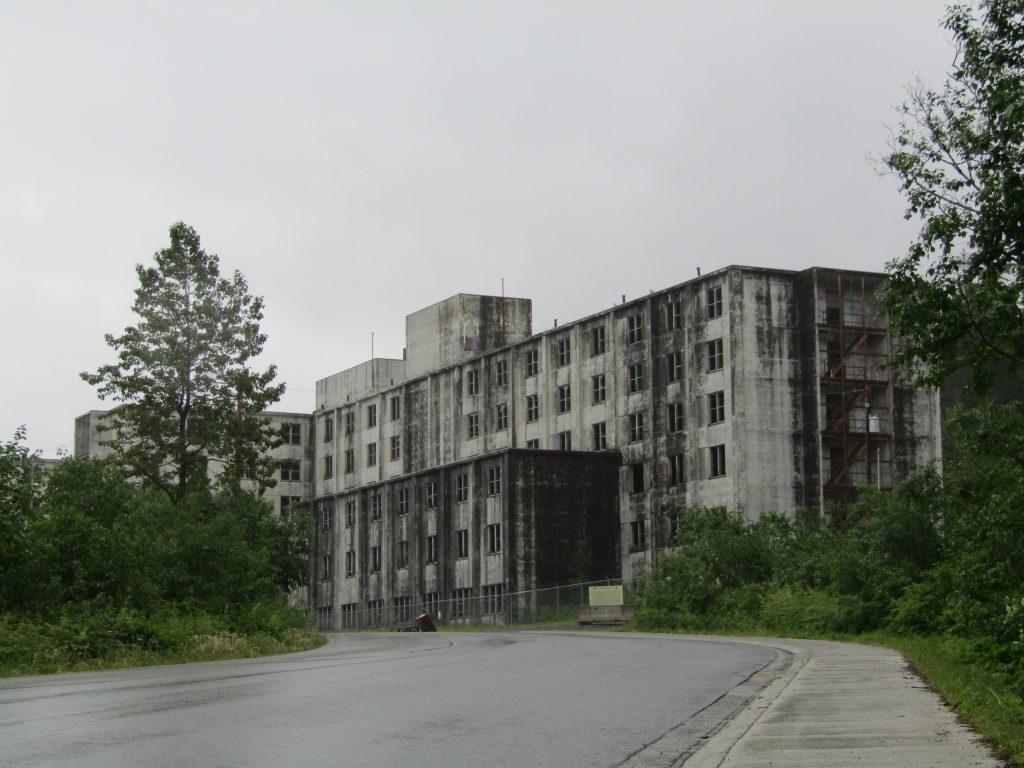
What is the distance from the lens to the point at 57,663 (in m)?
26.9

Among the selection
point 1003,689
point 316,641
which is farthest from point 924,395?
point 1003,689

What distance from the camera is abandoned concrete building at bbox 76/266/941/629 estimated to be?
226 ft

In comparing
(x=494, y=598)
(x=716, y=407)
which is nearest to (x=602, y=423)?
(x=716, y=407)

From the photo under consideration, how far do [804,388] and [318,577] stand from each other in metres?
39.8

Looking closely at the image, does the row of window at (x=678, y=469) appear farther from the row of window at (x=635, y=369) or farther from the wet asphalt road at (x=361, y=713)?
the wet asphalt road at (x=361, y=713)

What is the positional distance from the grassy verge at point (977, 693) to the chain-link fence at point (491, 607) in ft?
134

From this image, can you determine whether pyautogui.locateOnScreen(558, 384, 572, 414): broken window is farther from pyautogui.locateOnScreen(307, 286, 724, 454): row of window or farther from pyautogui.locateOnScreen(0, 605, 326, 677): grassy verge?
pyautogui.locateOnScreen(0, 605, 326, 677): grassy verge

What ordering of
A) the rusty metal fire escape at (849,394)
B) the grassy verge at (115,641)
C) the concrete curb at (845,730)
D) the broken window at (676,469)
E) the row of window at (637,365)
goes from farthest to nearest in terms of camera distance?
the broken window at (676,469) < the row of window at (637,365) < the rusty metal fire escape at (849,394) < the grassy verge at (115,641) < the concrete curb at (845,730)

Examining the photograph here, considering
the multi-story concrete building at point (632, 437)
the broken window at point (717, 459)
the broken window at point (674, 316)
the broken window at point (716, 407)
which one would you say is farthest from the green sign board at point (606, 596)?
the broken window at point (674, 316)

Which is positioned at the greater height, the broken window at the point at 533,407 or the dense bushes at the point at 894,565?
the broken window at the point at 533,407

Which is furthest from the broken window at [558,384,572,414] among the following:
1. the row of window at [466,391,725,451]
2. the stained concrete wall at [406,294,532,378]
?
the stained concrete wall at [406,294,532,378]

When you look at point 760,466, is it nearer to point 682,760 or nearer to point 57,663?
point 57,663

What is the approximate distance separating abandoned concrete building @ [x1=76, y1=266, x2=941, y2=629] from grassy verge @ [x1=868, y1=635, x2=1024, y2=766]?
43.4 metres

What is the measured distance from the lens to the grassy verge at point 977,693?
37.2 feet
